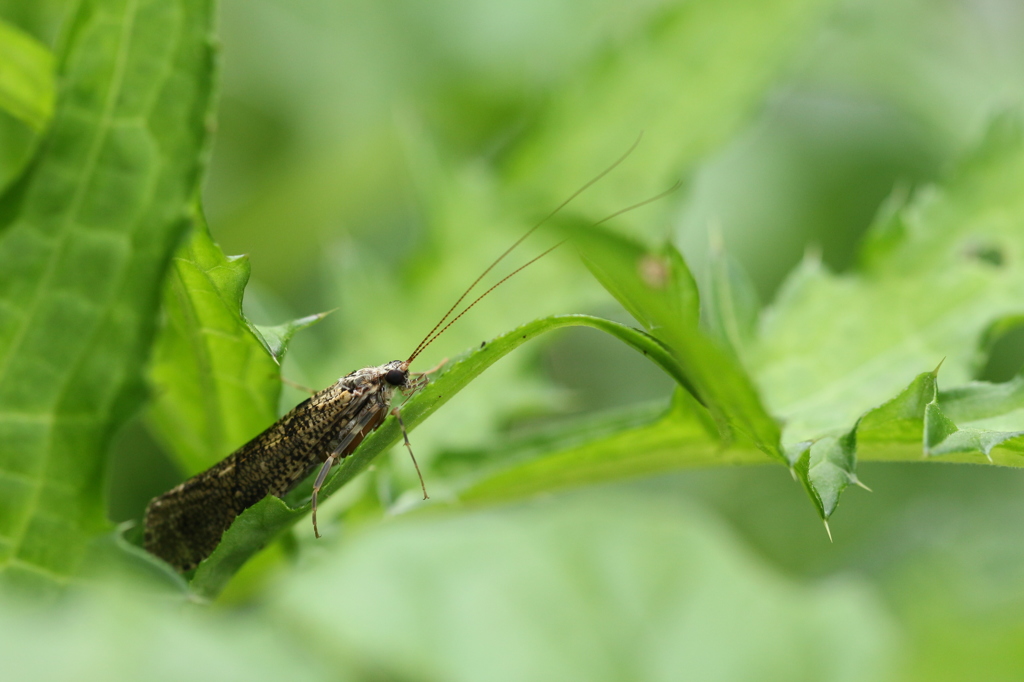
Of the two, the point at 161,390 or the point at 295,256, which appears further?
the point at 295,256

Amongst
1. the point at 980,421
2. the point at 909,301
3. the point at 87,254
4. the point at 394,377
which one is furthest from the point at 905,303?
the point at 87,254

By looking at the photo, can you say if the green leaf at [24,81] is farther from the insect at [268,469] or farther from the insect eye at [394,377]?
the insect eye at [394,377]

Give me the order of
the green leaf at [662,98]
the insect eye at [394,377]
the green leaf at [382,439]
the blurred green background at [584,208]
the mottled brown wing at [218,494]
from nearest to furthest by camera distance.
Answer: the green leaf at [382,439] → the mottled brown wing at [218,494] → the insect eye at [394,377] → the green leaf at [662,98] → the blurred green background at [584,208]

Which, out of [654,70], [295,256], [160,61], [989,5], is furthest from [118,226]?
[989,5]

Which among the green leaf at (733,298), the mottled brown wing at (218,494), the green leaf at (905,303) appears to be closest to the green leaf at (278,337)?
the mottled brown wing at (218,494)

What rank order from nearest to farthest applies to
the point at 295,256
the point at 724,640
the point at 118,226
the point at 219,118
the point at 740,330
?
the point at 118,226, the point at 740,330, the point at 724,640, the point at 295,256, the point at 219,118

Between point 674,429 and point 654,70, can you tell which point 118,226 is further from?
point 654,70
